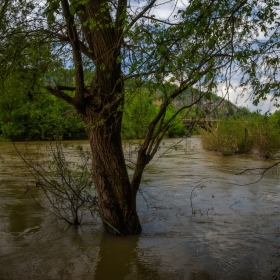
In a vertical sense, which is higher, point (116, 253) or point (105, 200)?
point (105, 200)

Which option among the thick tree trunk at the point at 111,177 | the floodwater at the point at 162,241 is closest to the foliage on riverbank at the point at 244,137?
the floodwater at the point at 162,241

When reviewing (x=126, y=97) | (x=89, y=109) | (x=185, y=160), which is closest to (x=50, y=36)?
(x=89, y=109)

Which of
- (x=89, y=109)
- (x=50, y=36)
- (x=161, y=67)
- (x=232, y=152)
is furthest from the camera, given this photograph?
(x=232, y=152)

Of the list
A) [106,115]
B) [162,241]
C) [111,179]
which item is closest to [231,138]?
[162,241]

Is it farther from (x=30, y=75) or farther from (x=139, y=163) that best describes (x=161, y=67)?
(x=30, y=75)

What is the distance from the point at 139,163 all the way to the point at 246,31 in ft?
8.55

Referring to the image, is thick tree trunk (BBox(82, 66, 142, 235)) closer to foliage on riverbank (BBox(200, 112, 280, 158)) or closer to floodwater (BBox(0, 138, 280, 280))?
floodwater (BBox(0, 138, 280, 280))

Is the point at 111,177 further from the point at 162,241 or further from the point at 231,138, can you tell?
the point at 231,138

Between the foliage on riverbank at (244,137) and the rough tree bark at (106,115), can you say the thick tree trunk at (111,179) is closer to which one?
the rough tree bark at (106,115)

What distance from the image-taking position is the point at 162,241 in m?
6.38

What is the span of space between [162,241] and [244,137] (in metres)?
13.7

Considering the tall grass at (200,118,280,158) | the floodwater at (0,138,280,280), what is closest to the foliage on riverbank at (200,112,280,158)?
the tall grass at (200,118,280,158)

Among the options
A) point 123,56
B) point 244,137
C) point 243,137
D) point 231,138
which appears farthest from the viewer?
point 231,138

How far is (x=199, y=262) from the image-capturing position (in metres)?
5.46
